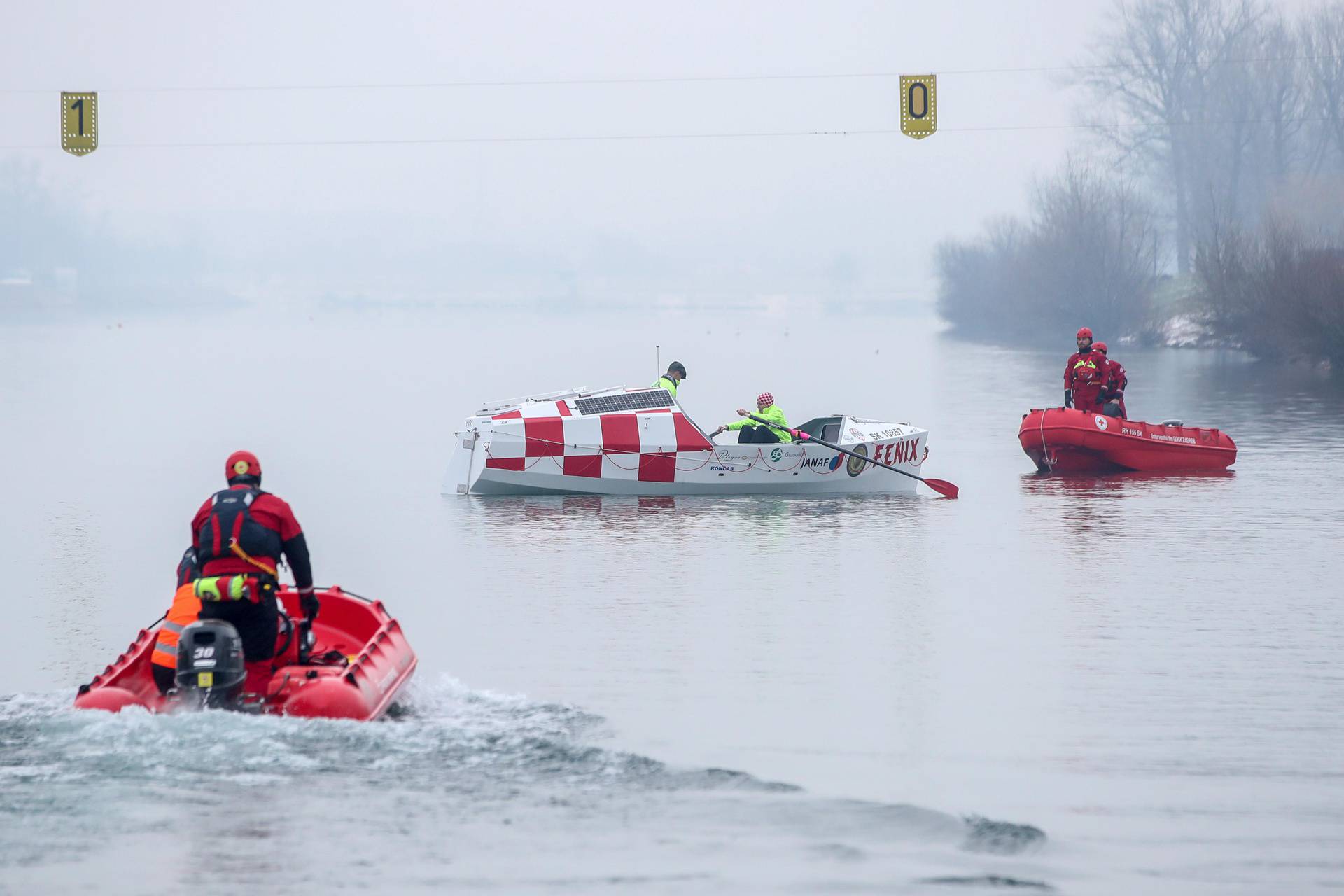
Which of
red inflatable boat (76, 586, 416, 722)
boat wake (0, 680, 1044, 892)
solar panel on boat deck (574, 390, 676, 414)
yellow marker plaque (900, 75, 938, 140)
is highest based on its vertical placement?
yellow marker plaque (900, 75, 938, 140)

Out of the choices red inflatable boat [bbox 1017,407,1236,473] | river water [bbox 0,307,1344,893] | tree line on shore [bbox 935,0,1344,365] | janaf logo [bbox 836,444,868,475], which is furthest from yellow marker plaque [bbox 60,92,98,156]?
tree line on shore [bbox 935,0,1344,365]

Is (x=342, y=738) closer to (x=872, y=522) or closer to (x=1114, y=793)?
(x=1114, y=793)

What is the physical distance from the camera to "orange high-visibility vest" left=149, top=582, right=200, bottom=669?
10.9 metres

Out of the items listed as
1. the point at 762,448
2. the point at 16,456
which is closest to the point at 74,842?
the point at 762,448

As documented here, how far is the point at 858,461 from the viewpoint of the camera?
79.0ft

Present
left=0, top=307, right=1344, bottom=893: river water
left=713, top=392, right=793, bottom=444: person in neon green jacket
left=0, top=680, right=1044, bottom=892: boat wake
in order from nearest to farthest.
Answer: left=0, top=680, right=1044, bottom=892: boat wake
left=0, top=307, right=1344, bottom=893: river water
left=713, top=392, right=793, bottom=444: person in neon green jacket

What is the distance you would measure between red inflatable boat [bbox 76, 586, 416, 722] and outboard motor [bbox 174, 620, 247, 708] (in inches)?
12.8

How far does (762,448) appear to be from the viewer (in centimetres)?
2361

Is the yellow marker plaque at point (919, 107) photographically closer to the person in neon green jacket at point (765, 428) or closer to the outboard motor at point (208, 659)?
the person in neon green jacket at point (765, 428)

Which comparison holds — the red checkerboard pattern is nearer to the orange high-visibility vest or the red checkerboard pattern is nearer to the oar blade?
the oar blade

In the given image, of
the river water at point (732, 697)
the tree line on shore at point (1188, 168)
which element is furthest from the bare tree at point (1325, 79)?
the river water at point (732, 697)

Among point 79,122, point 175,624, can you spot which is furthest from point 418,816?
point 79,122

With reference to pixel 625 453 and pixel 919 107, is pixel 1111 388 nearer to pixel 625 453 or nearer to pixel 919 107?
pixel 919 107

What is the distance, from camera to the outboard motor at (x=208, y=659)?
10719 mm
